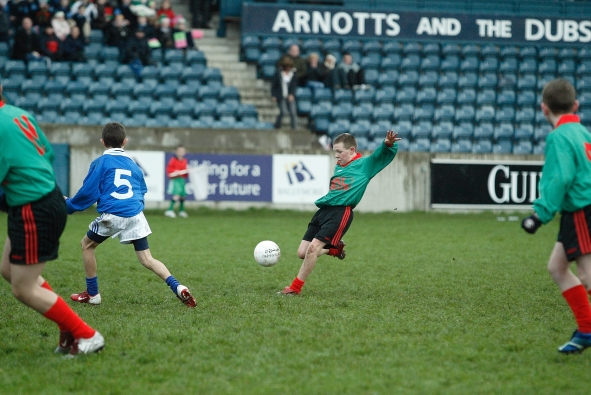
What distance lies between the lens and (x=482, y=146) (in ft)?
70.0

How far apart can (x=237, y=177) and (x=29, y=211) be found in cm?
1339

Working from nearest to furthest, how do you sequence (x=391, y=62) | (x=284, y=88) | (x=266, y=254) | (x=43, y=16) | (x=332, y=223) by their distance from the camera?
1. (x=332, y=223)
2. (x=266, y=254)
3. (x=284, y=88)
4. (x=43, y=16)
5. (x=391, y=62)

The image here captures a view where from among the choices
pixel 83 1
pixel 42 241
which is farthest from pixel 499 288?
pixel 83 1

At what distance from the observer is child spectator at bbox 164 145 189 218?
17.7 metres

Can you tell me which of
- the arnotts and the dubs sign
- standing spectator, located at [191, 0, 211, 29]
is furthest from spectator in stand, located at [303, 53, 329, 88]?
standing spectator, located at [191, 0, 211, 29]

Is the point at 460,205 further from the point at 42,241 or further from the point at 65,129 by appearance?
the point at 42,241

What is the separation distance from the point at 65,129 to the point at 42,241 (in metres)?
14.5

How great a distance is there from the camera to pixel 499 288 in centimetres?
866

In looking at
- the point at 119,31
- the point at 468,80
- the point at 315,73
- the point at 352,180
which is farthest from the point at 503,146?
the point at 352,180

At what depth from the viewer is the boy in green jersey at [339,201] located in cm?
815

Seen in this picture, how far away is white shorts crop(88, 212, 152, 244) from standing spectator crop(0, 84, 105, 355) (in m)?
1.90

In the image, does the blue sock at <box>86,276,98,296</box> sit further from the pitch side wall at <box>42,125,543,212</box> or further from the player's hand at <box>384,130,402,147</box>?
the pitch side wall at <box>42,125,543,212</box>

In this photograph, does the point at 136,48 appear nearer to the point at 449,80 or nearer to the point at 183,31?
the point at 183,31

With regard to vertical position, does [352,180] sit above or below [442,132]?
below
